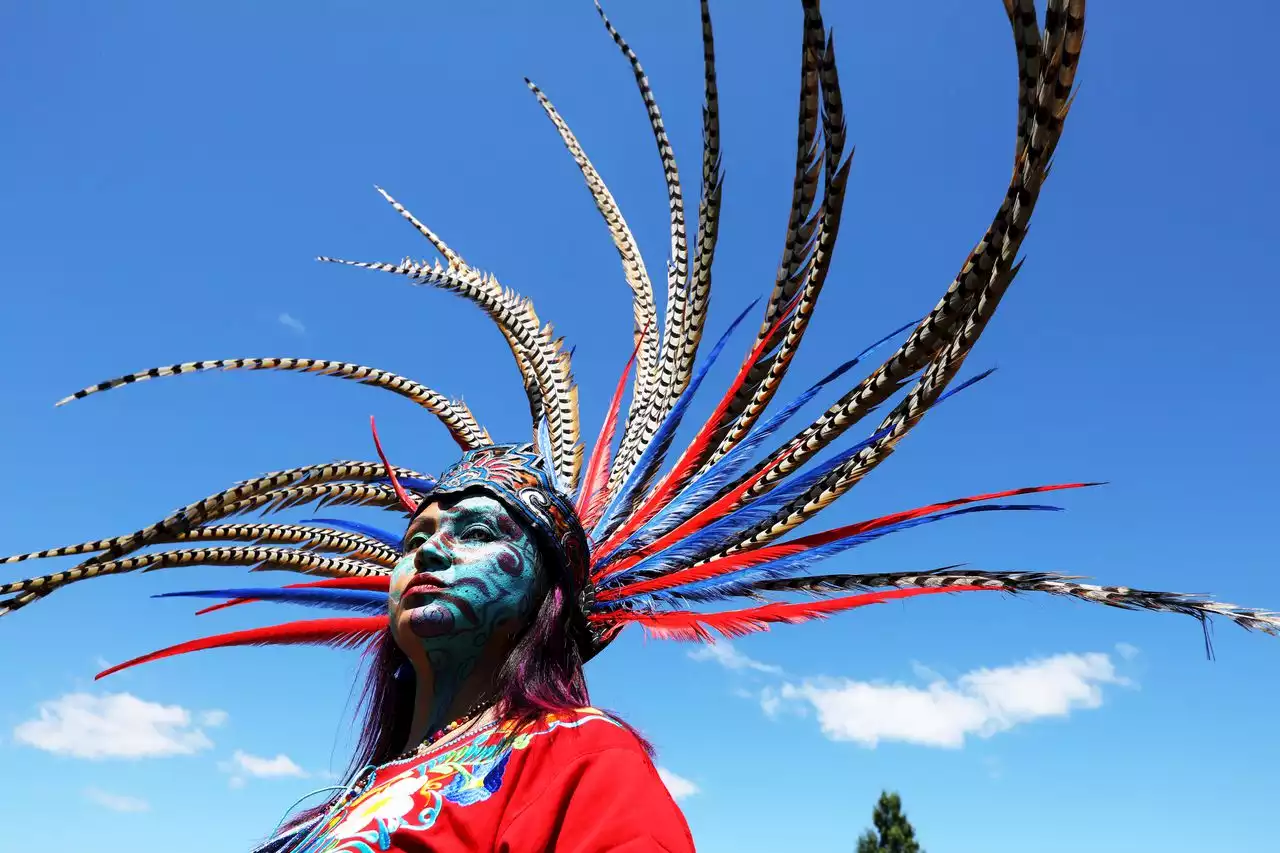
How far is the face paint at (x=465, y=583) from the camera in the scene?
280cm

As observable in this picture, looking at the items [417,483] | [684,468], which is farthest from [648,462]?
[417,483]

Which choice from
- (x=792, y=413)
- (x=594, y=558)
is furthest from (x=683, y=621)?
(x=792, y=413)

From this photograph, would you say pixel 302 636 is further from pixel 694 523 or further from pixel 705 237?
pixel 705 237

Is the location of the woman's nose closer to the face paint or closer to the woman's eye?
the face paint

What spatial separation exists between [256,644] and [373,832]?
1.35 metres

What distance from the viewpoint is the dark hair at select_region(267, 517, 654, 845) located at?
8.70 ft

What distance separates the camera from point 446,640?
2811 mm

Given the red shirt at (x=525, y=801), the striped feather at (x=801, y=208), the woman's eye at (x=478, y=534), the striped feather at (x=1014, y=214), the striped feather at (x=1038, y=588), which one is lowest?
the red shirt at (x=525, y=801)

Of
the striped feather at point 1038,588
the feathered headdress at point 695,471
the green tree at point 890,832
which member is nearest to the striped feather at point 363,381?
the feathered headdress at point 695,471

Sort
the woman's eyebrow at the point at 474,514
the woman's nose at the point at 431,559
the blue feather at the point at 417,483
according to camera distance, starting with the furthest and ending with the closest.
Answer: the blue feather at the point at 417,483, the woman's eyebrow at the point at 474,514, the woman's nose at the point at 431,559

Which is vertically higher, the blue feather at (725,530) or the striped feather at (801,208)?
the striped feather at (801,208)

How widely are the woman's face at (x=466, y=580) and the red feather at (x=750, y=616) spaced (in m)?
0.46

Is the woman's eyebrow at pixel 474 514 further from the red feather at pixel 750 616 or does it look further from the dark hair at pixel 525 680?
the red feather at pixel 750 616

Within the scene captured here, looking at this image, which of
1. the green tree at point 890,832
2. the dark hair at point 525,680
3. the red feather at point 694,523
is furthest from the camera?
the green tree at point 890,832
